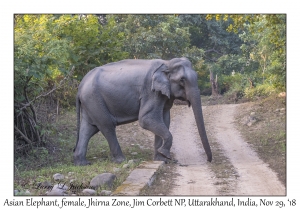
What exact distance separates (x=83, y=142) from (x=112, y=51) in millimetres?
7711

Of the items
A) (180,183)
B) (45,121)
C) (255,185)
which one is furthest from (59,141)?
(255,185)

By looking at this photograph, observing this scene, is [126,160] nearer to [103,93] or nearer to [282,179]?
[103,93]

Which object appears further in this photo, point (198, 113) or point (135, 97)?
point (135, 97)

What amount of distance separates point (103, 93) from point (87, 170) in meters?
1.96

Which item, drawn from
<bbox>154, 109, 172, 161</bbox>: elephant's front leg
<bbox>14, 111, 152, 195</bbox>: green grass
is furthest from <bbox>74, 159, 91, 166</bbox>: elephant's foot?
<bbox>154, 109, 172, 161</bbox>: elephant's front leg

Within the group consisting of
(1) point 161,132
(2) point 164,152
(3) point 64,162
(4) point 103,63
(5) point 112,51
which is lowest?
(3) point 64,162

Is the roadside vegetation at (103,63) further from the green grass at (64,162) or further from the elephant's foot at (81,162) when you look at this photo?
A: the elephant's foot at (81,162)

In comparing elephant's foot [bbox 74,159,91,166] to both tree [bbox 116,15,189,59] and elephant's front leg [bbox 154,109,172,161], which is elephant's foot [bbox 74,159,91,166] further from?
tree [bbox 116,15,189,59]

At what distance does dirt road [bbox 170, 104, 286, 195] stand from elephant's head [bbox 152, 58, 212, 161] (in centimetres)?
63

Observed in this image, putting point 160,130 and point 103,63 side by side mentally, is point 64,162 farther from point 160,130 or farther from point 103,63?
point 103,63

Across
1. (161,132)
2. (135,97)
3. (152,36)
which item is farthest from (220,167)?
(152,36)

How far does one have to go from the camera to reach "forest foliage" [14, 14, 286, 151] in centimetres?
1163

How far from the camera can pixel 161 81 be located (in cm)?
1082

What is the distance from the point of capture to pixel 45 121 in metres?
12.6
